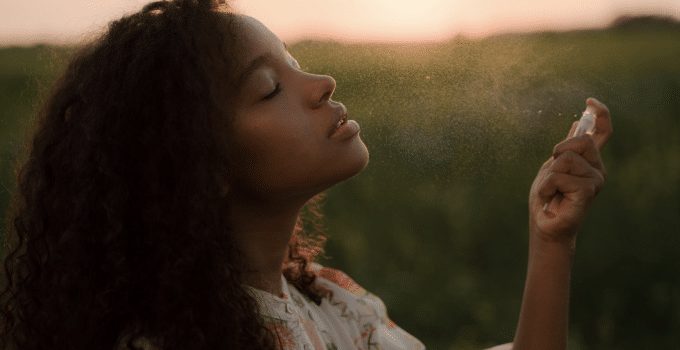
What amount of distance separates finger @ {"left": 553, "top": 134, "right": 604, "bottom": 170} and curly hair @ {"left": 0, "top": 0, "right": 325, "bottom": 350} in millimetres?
470

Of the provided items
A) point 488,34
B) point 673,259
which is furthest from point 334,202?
point 673,259

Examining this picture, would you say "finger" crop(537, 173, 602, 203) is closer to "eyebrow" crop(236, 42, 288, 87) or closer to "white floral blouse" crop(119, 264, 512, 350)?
"white floral blouse" crop(119, 264, 512, 350)

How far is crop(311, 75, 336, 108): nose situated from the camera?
1426 mm

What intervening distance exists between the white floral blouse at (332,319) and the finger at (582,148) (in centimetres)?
43

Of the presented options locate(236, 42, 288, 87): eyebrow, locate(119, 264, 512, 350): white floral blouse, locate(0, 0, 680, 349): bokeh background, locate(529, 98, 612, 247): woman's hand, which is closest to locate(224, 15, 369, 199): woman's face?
locate(236, 42, 288, 87): eyebrow

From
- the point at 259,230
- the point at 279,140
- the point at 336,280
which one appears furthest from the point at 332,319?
the point at 279,140

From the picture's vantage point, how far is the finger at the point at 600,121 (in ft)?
5.03

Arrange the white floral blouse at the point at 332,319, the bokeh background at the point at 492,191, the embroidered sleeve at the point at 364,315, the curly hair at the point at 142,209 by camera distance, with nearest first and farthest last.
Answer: the curly hair at the point at 142,209, the white floral blouse at the point at 332,319, the embroidered sleeve at the point at 364,315, the bokeh background at the point at 492,191

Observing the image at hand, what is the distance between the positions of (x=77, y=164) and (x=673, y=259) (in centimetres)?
239

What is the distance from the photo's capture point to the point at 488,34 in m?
3.15

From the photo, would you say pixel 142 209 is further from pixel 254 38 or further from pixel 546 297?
pixel 546 297

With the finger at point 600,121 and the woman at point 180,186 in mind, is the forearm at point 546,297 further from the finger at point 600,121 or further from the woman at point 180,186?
the finger at point 600,121

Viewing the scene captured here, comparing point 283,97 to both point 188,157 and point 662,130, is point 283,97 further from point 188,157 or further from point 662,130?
point 662,130

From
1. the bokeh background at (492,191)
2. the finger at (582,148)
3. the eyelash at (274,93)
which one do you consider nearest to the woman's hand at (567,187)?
the finger at (582,148)
